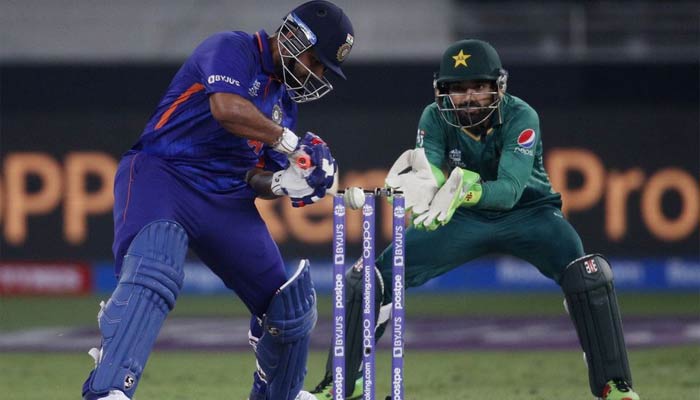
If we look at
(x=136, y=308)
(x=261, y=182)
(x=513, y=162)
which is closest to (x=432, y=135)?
(x=513, y=162)

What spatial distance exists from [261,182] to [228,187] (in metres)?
0.13

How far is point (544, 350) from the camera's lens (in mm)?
8961

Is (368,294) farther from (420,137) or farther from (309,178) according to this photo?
(420,137)


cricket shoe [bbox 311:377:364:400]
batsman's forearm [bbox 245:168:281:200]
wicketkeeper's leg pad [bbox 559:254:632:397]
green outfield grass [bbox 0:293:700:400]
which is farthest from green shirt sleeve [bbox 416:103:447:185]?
green outfield grass [bbox 0:293:700:400]

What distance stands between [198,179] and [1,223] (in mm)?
7462

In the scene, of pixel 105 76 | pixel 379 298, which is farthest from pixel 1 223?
pixel 379 298

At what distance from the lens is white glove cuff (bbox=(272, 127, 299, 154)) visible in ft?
15.8

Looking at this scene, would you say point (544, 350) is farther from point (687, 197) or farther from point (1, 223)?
point (1, 223)

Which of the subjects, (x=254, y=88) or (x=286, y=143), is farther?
(x=254, y=88)

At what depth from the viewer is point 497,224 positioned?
5973 millimetres

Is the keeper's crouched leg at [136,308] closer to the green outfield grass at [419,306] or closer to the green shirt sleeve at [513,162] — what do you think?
the green shirt sleeve at [513,162]

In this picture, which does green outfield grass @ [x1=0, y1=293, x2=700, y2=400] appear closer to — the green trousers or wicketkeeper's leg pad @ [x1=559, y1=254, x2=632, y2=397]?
wicketkeeper's leg pad @ [x1=559, y1=254, x2=632, y2=397]

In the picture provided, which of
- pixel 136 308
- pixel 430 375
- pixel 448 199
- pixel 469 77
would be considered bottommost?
pixel 430 375

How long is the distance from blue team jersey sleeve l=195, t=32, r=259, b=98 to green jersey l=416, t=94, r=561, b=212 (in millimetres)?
1224
